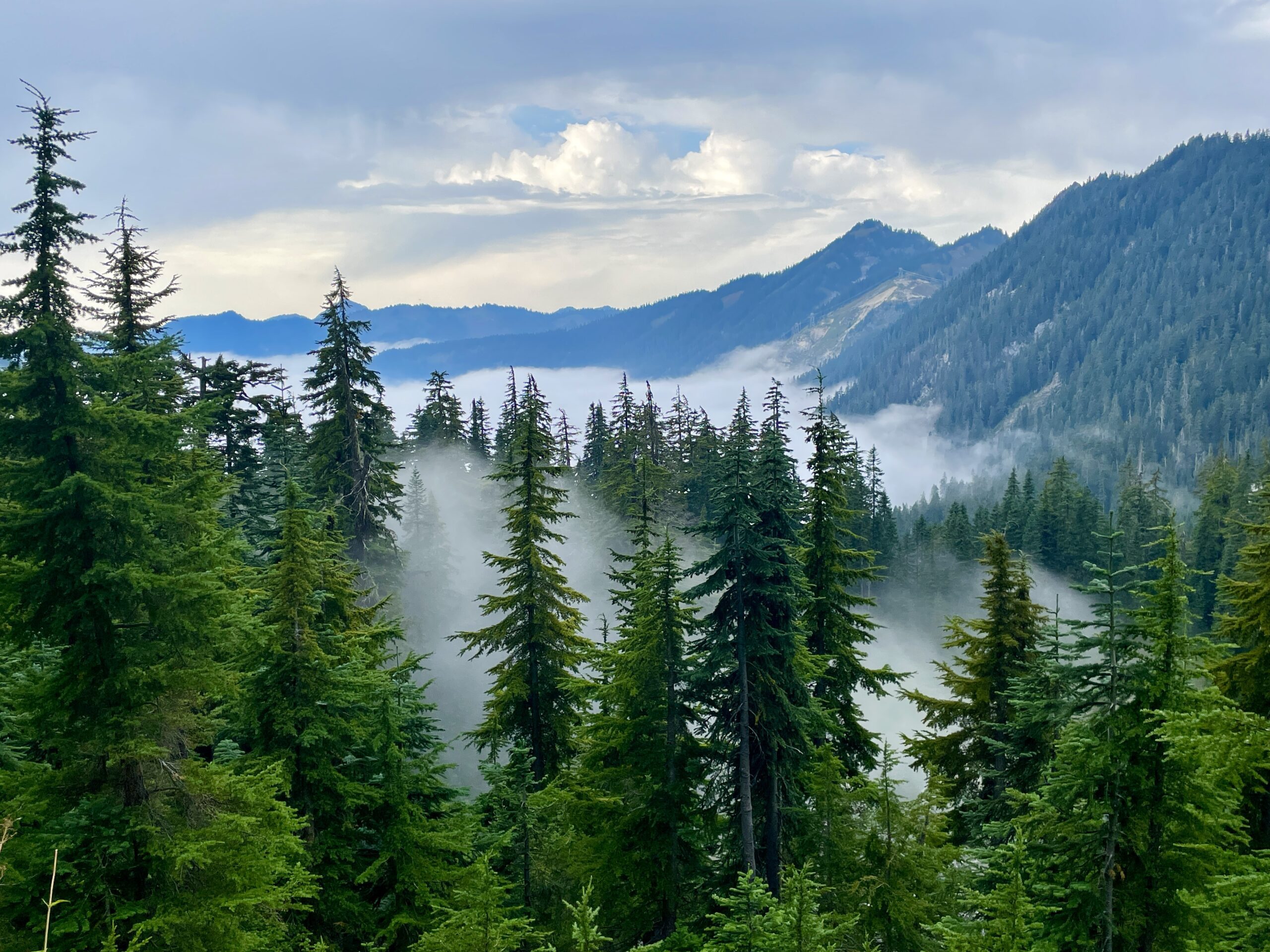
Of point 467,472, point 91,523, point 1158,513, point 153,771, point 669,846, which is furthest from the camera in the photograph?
point 1158,513

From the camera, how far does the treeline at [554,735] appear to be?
10.6 metres

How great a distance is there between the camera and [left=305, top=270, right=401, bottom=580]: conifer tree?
3347 centimetres

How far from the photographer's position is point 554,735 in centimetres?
2655

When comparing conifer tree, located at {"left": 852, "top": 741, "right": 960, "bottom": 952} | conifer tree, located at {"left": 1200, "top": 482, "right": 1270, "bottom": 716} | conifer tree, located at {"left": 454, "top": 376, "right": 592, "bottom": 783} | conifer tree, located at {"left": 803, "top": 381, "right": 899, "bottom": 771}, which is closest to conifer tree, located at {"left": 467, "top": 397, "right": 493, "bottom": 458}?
conifer tree, located at {"left": 454, "top": 376, "right": 592, "bottom": 783}

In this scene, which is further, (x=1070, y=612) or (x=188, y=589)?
(x=1070, y=612)

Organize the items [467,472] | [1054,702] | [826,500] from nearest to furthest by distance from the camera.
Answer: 1. [1054,702]
2. [826,500]
3. [467,472]

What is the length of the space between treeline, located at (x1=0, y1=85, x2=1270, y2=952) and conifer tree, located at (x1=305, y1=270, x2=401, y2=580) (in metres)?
5.23

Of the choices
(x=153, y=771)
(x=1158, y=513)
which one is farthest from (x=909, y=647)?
(x=153, y=771)

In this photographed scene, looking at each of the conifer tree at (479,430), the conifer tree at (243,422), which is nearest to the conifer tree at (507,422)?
the conifer tree at (479,430)

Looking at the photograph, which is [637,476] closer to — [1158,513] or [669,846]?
[669,846]

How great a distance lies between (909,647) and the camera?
249 feet

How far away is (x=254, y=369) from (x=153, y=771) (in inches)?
1044

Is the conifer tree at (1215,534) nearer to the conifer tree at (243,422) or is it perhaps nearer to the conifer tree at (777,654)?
the conifer tree at (777,654)

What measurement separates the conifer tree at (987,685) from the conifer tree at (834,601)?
2.01 meters
